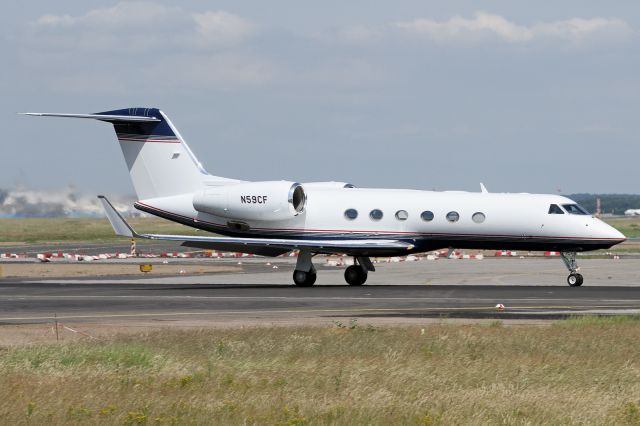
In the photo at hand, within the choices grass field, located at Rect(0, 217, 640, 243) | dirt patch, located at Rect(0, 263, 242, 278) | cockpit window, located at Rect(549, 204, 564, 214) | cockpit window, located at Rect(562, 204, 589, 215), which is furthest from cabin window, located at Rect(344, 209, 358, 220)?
grass field, located at Rect(0, 217, 640, 243)

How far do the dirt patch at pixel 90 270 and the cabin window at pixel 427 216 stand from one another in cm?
1358

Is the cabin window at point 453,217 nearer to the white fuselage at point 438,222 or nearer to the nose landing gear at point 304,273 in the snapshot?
the white fuselage at point 438,222

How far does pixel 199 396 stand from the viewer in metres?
13.0

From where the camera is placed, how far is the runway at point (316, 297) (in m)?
24.6

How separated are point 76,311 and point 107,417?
47.4 ft

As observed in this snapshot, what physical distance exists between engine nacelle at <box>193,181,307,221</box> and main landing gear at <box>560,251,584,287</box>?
8.52 m

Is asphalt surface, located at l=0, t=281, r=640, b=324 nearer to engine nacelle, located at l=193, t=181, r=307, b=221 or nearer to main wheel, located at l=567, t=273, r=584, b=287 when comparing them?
main wheel, located at l=567, t=273, r=584, b=287

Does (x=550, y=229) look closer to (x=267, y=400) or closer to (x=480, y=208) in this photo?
(x=480, y=208)

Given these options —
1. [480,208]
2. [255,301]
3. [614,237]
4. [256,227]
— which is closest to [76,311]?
[255,301]

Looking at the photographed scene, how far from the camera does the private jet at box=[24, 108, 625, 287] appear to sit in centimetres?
3500

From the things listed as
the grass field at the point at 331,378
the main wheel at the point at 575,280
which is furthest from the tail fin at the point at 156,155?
the grass field at the point at 331,378

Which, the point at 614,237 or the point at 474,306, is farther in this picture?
the point at 614,237

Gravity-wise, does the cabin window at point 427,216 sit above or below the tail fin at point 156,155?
below

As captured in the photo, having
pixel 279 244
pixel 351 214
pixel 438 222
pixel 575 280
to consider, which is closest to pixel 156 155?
pixel 279 244
